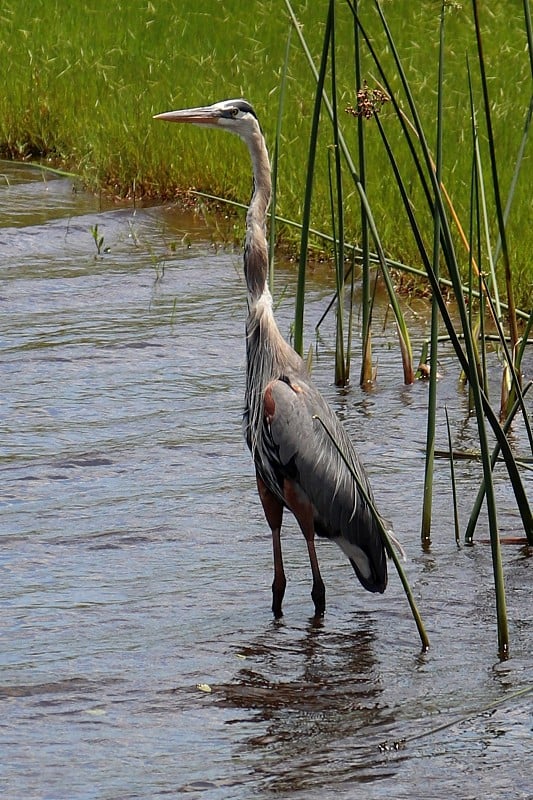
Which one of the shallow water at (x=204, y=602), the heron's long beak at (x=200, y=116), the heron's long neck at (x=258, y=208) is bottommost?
the shallow water at (x=204, y=602)

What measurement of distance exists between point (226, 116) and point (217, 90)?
5.84 metres

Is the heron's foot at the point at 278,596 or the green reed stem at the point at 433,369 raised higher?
the green reed stem at the point at 433,369

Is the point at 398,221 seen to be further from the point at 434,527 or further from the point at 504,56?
the point at 504,56

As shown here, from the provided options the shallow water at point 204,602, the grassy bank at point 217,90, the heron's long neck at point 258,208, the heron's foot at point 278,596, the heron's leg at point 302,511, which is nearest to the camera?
the shallow water at point 204,602

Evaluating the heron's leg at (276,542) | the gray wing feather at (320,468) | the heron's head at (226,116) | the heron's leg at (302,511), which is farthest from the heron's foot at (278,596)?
the heron's head at (226,116)

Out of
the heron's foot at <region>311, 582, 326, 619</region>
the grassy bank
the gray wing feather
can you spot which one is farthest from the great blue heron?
the grassy bank

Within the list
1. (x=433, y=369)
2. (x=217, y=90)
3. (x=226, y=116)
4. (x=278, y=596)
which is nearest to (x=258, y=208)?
(x=226, y=116)

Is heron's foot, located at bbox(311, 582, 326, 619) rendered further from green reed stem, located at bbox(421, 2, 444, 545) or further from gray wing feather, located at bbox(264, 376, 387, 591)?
green reed stem, located at bbox(421, 2, 444, 545)

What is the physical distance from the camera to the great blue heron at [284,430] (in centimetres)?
453

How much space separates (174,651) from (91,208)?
539 cm

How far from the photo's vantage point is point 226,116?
15.3 ft

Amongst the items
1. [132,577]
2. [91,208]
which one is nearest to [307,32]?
[91,208]

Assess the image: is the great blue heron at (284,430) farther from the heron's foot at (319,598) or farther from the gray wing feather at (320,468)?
the heron's foot at (319,598)

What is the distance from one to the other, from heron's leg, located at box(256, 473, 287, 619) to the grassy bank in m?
2.78
